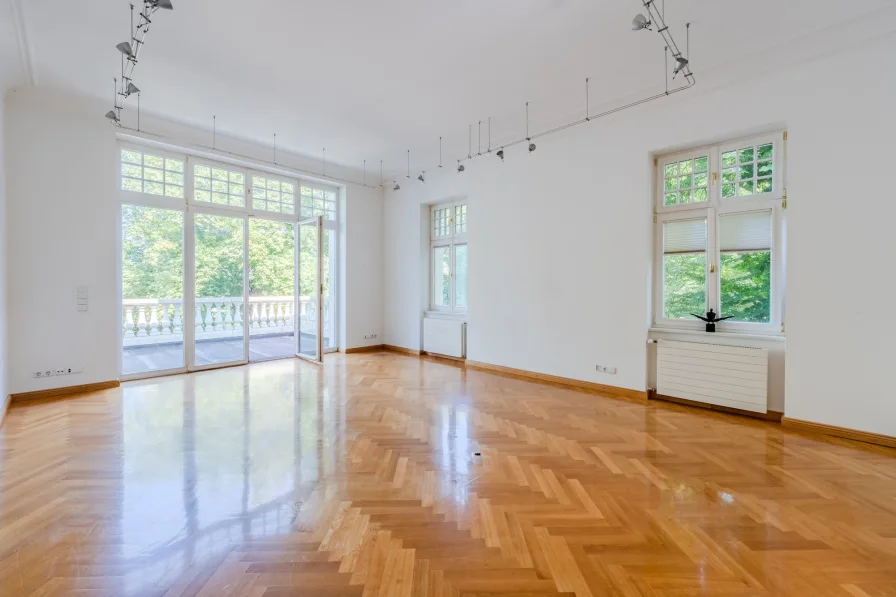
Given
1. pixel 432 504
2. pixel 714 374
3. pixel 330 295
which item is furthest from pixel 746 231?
pixel 330 295

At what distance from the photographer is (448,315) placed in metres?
6.84

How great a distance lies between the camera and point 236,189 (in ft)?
19.7

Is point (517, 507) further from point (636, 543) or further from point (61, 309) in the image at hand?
point (61, 309)

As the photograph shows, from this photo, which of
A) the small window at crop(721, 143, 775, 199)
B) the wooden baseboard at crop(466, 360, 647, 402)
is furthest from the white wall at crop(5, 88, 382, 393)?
the small window at crop(721, 143, 775, 199)

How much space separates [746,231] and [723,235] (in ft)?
0.64

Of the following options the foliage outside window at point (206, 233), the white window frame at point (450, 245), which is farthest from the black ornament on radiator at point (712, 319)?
the foliage outside window at point (206, 233)

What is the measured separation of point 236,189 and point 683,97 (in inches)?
236

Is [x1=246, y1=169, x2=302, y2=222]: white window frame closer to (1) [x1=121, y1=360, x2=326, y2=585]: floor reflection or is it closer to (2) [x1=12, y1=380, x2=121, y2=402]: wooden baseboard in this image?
(1) [x1=121, y1=360, x2=326, y2=585]: floor reflection

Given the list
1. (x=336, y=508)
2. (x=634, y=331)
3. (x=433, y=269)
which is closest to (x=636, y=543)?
(x=336, y=508)

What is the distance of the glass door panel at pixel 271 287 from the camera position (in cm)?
638

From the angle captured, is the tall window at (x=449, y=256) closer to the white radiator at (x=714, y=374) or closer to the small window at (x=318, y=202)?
the small window at (x=318, y=202)

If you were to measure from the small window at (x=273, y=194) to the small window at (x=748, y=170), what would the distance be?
6088 mm

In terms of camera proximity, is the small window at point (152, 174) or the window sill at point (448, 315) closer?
the small window at point (152, 174)

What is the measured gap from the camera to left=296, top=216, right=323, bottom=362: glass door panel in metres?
6.49
